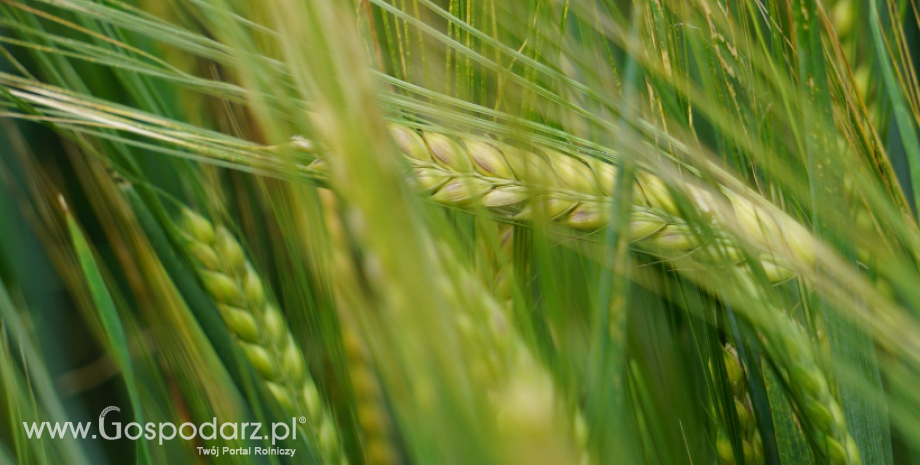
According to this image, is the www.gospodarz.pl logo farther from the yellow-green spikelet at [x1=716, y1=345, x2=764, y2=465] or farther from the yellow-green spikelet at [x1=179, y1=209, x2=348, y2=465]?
the yellow-green spikelet at [x1=716, y1=345, x2=764, y2=465]

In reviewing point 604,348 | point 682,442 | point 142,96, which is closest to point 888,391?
point 682,442

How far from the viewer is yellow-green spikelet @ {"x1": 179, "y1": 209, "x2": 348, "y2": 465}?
41cm

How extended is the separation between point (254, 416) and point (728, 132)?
1.16 feet

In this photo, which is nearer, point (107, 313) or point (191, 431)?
point (107, 313)

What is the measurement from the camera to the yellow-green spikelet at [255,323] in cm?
41

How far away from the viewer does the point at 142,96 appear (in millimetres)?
476

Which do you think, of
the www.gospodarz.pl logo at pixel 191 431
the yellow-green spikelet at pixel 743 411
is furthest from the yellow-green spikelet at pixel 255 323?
the yellow-green spikelet at pixel 743 411

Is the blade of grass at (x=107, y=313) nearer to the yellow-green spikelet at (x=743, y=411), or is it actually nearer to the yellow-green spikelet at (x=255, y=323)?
the yellow-green spikelet at (x=255, y=323)

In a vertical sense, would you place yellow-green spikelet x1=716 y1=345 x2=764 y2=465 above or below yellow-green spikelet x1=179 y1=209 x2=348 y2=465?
below

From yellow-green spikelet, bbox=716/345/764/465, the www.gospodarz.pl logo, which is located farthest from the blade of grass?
yellow-green spikelet, bbox=716/345/764/465

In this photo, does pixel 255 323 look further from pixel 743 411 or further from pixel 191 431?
pixel 743 411

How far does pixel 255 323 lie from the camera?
423 mm

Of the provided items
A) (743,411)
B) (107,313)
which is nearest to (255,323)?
(107,313)

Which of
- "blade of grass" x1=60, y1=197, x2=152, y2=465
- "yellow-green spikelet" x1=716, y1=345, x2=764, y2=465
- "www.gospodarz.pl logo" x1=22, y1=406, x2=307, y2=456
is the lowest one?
"yellow-green spikelet" x1=716, y1=345, x2=764, y2=465
